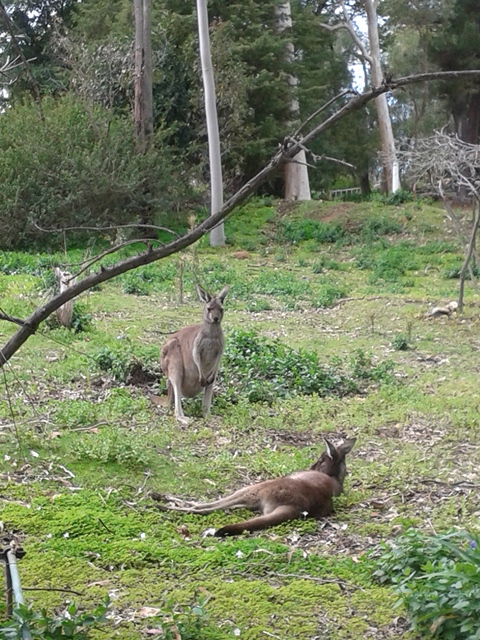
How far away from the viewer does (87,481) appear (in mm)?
6344

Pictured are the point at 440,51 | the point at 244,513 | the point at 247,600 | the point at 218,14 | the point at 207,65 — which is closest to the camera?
the point at 247,600

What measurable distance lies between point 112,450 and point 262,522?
5.16 ft

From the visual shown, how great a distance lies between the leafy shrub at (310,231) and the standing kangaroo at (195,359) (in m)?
14.8

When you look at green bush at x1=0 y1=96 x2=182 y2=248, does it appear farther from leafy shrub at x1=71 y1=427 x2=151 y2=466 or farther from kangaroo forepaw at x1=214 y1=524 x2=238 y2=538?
kangaroo forepaw at x1=214 y1=524 x2=238 y2=538

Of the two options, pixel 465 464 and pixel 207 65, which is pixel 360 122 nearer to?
pixel 207 65

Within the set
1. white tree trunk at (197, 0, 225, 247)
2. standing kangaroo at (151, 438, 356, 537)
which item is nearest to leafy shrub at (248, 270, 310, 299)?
white tree trunk at (197, 0, 225, 247)

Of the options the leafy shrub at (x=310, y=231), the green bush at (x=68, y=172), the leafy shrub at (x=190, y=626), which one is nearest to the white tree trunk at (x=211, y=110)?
the green bush at (x=68, y=172)

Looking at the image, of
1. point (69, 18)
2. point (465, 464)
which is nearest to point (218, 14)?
point (69, 18)

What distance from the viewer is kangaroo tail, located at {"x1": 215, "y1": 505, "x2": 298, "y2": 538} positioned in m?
5.49

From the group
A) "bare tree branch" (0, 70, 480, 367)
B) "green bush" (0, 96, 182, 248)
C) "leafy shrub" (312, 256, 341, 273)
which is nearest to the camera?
"bare tree branch" (0, 70, 480, 367)

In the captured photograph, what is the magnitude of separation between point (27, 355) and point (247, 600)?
613cm

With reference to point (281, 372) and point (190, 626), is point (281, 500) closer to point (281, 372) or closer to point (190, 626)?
point (190, 626)

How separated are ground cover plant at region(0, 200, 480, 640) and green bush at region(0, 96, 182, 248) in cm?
556

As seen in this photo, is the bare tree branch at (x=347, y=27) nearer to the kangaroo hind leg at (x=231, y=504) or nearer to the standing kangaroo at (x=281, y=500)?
the standing kangaroo at (x=281, y=500)
